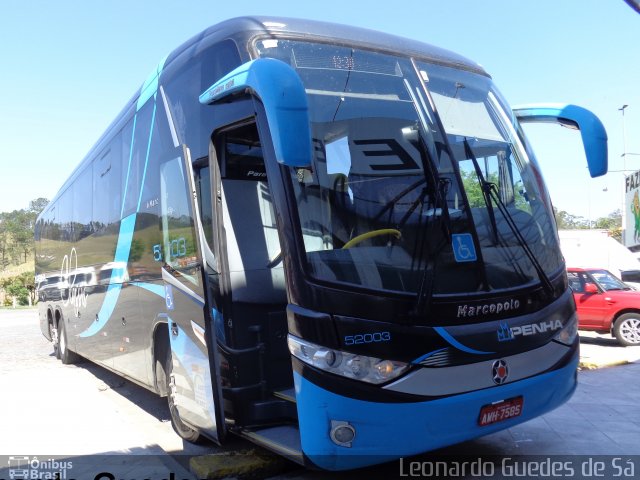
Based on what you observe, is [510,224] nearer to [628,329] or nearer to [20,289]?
[628,329]

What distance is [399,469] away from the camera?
4723 mm

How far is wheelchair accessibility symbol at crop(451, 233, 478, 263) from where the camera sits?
3.95 metres

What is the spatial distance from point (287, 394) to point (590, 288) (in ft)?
32.9

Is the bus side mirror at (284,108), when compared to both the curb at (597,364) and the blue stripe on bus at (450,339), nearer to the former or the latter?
the blue stripe on bus at (450,339)

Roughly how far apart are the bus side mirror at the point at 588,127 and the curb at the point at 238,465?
3708 mm

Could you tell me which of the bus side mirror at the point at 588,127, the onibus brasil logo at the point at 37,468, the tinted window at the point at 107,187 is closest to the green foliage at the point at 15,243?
the tinted window at the point at 107,187

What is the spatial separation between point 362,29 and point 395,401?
10.4 ft

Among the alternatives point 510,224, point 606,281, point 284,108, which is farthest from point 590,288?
point 284,108

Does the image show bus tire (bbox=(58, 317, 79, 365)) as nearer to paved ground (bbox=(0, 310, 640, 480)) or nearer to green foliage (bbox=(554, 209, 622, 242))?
paved ground (bbox=(0, 310, 640, 480))

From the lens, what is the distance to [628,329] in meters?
11.9

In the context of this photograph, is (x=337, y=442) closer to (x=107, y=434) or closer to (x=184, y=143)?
(x=184, y=143)

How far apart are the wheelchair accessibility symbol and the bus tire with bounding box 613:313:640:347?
31.7ft

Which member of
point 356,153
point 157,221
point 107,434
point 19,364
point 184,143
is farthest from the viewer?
point 19,364

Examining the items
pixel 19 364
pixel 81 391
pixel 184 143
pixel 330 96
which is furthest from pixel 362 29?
pixel 19 364
